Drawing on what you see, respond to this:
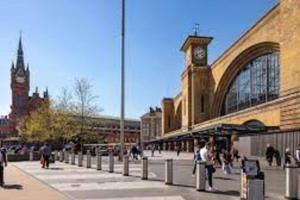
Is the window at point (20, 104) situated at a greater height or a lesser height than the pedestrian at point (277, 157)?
greater

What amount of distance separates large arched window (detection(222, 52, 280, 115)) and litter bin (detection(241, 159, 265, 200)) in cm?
4091

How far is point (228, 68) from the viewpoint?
6869 centimetres

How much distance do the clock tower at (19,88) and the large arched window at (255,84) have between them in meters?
115

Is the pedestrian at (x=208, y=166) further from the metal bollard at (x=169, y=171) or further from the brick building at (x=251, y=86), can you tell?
the brick building at (x=251, y=86)

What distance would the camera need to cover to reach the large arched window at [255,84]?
180ft

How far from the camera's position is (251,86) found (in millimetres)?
62438

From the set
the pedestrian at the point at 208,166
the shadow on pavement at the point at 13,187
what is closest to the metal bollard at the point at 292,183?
the pedestrian at the point at 208,166

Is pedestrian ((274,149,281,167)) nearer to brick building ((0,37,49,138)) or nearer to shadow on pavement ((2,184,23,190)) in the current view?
shadow on pavement ((2,184,23,190))

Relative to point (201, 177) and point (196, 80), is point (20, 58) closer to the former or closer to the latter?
point (196, 80)

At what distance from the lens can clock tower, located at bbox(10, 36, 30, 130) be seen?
586 ft

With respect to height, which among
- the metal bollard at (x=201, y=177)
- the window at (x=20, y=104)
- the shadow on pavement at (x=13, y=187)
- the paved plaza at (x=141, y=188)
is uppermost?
the window at (x=20, y=104)

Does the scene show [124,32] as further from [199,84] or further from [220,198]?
[199,84]

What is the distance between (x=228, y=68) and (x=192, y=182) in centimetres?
4636

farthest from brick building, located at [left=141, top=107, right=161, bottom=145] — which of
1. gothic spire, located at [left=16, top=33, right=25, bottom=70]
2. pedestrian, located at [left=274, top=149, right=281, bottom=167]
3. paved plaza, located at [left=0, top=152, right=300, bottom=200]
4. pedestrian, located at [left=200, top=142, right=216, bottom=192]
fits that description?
pedestrian, located at [left=200, top=142, right=216, bottom=192]
